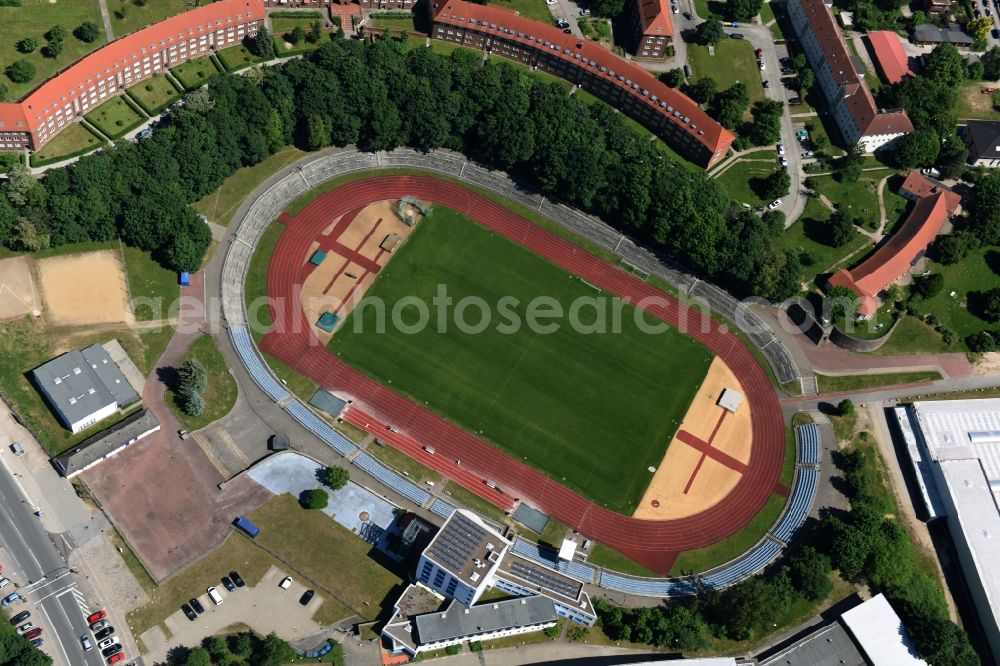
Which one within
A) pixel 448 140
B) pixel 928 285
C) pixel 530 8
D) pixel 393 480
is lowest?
pixel 393 480

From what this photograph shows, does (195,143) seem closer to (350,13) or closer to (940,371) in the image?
(350,13)

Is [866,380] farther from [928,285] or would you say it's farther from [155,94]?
[155,94]

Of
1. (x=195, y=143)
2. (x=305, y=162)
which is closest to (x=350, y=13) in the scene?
(x=305, y=162)

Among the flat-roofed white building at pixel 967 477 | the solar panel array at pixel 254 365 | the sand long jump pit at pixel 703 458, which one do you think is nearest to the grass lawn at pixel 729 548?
the sand long jump pit at pixel 703 458

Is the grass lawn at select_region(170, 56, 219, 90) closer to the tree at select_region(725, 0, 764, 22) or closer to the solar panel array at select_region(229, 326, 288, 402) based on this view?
the solar panel array at select_region(229, 326, 288, 402)

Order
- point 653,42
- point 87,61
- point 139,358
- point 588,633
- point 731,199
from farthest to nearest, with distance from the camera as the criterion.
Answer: point 653,42 → point 731,199 → point 87,61 → point 139,358 → point 588,633

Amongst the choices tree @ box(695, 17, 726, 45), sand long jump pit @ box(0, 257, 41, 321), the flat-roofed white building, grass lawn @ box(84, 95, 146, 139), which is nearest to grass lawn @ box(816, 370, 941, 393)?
the flat-roofed white building

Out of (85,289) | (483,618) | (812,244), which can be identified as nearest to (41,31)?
(85,289)
